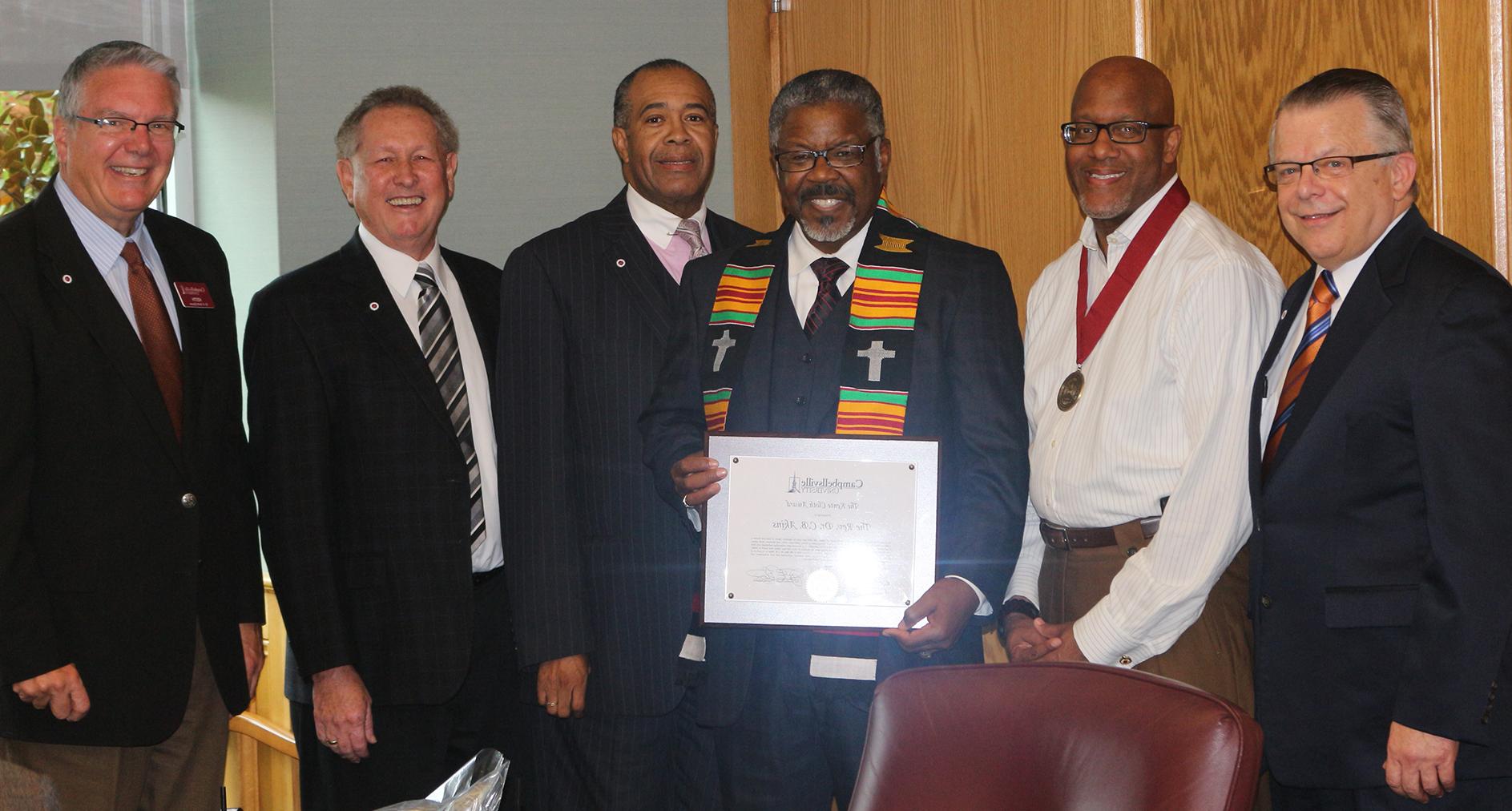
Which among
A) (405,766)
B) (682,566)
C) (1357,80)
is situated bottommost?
(405,766)

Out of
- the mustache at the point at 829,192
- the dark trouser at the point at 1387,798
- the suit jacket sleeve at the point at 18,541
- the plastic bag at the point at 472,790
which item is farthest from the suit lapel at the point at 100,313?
the dark trouser at the point at 1387,798

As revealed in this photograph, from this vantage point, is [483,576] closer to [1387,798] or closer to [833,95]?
[833,95]

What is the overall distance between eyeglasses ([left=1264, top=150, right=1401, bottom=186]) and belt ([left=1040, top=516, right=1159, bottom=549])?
67 centimetres

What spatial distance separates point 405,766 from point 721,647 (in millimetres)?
874

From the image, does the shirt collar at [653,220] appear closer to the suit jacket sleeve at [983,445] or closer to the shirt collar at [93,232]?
the suit jacket sleeve at [983,445]

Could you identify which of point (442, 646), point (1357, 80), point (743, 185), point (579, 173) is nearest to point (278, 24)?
point (579, 173)

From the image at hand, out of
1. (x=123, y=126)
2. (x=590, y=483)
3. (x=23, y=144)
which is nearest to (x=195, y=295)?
(x=123, y=126)

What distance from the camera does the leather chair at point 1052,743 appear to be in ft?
5.50

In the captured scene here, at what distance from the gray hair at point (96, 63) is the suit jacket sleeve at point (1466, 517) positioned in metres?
2.61

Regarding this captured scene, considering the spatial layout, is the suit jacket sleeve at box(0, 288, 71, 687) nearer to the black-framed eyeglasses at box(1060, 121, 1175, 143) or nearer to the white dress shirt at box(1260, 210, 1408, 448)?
the black-framed eyeglasses at box(1060, 121, 1175, 143)

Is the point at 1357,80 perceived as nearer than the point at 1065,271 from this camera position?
Yes

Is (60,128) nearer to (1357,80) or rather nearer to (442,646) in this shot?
(442,646)

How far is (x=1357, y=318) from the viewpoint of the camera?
7.09 feet

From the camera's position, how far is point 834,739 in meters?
2.48
